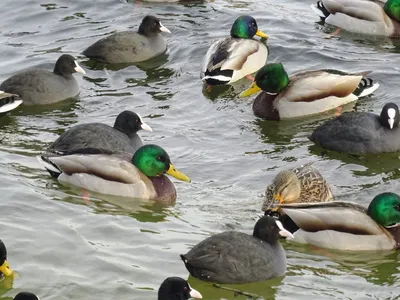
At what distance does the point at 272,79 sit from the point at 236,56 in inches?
64.1

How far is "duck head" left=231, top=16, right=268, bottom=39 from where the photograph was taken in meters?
17.7

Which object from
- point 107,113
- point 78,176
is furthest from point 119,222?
point 107,113

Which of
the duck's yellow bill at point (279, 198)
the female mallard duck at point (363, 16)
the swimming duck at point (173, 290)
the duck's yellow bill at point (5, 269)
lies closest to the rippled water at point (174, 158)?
the duck's yellow bill at point (5, 269)

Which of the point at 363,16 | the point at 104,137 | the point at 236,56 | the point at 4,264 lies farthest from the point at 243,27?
the point at 4,264

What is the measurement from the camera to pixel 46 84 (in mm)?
15508

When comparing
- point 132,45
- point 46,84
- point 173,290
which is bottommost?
point 132,45

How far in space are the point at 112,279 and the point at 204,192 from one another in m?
2.93

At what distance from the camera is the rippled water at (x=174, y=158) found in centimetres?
976

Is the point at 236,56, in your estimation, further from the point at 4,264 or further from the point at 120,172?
the point at 4,264

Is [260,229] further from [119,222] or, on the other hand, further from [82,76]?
[82,76]

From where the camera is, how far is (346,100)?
1552 cm

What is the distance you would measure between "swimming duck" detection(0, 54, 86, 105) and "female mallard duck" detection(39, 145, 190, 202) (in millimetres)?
3211

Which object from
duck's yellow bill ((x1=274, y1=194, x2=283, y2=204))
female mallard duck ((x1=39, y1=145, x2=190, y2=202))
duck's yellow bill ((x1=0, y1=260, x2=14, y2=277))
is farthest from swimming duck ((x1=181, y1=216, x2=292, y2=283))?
female mallard duck ((x1=39, y1=145, x2=190, y2=202))

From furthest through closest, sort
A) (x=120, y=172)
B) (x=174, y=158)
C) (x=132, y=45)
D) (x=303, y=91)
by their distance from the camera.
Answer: (x=132, y=45), (x=303, y=91), (x=174, y=158), (x=120, y=172)
